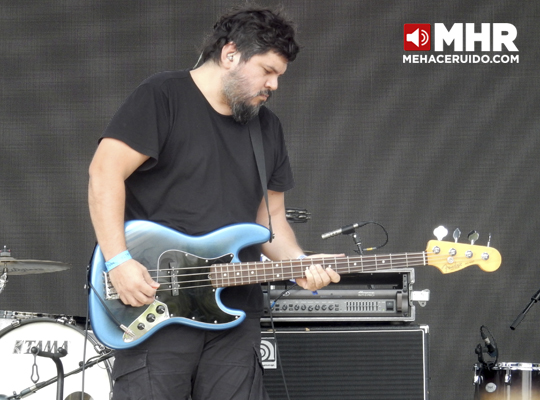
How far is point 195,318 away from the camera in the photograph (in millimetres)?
2449

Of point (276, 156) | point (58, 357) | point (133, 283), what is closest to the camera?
point (133, 283)

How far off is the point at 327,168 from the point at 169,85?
2242 mm

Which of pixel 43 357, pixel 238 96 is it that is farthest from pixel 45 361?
pixel 238 96

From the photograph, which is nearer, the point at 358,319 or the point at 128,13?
the point at 358,319

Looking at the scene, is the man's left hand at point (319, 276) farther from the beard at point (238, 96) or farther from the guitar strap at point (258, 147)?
the beard at point (238, 96)

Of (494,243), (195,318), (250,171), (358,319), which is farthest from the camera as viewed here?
(494,243)

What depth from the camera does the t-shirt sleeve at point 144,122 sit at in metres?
2.39

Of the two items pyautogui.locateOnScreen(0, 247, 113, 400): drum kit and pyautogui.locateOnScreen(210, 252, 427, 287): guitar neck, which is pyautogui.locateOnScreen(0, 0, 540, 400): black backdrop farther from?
pyautogui.locateOnScreen(210, 252, 427, 287): guitar neck

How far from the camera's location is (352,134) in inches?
184

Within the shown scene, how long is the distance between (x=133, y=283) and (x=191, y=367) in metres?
0.34

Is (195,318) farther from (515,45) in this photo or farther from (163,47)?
(515,45)

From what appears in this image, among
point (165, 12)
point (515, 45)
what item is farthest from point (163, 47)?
point (515, 45)

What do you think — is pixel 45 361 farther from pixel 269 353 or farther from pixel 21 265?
pixel 269 353

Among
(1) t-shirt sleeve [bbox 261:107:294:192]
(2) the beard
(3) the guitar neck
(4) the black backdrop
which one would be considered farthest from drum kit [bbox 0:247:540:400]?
(2) the beard
